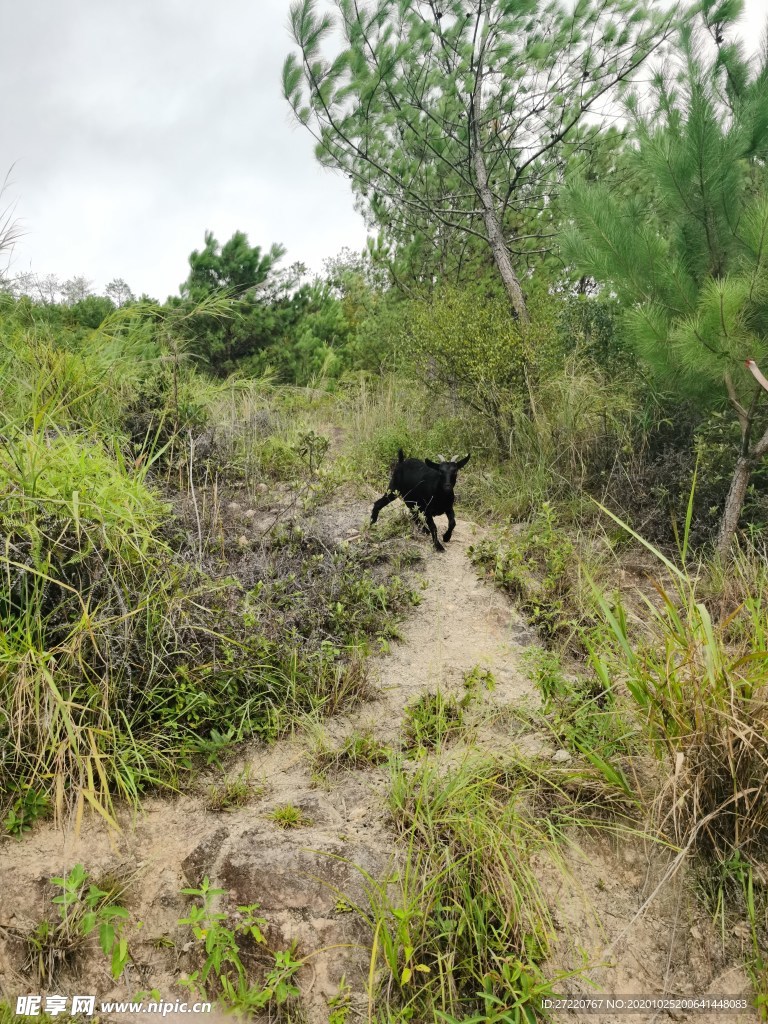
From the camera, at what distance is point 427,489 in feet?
14.9

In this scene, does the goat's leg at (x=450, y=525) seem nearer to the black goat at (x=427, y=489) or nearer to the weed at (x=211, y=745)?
the black goat at (x=427, y=489)

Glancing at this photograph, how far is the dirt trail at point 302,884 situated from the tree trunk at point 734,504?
219 cm

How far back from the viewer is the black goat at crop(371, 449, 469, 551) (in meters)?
4.46

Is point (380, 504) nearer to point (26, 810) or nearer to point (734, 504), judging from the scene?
point (734, 504)

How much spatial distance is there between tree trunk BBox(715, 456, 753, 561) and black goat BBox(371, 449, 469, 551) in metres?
1.81

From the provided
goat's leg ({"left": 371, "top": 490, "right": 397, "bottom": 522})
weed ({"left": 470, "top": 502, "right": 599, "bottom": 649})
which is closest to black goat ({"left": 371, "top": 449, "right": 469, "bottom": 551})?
goat's leg ({"left": 371, "top": 490, "right": 397, "bottom": 522})

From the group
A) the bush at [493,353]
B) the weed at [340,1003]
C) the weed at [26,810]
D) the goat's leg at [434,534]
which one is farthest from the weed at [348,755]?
the bush at [493,353]

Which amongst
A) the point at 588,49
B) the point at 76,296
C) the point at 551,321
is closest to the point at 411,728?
the point at 551,321

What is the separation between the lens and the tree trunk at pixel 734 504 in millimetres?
4078

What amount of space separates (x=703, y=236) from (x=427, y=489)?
2494 mm

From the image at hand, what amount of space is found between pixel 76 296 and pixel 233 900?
916cm

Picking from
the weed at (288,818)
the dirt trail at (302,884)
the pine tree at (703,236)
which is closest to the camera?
the dirt trail at (302,884)

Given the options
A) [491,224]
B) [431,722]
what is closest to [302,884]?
[431,722]

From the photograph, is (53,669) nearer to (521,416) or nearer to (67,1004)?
(67,1004)
